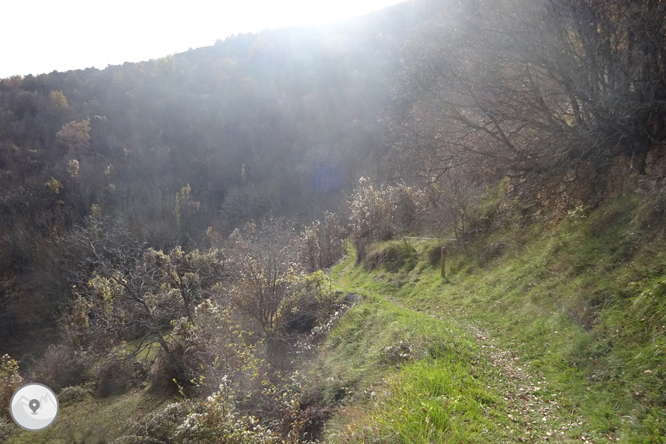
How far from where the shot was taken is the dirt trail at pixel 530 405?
3391 mm

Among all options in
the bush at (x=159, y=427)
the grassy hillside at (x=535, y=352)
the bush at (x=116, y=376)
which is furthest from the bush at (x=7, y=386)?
the grassy hillside at (x=535, y=352)

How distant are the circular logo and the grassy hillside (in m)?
8.52

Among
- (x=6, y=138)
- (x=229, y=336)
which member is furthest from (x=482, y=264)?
(x=6, y=138)

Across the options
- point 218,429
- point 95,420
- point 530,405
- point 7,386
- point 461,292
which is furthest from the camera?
point 7,386

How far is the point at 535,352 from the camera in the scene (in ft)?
16.7

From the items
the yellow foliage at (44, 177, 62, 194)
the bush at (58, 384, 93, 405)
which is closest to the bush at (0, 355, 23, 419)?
the bush at (58, 384, 93, 405)

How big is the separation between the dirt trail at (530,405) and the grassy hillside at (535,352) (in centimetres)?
2

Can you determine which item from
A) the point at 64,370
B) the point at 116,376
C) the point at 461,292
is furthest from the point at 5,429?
the point at 461,292

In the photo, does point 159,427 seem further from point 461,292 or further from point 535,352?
point 461,292

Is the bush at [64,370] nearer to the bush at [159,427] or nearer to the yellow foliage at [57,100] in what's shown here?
the bush at [159,427]

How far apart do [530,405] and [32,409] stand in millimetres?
12320

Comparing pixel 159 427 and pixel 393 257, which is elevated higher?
pixel 159 427

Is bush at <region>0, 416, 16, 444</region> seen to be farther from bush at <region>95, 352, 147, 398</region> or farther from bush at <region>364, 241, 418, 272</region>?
bush at <region>364, 241, 418, 272</region>

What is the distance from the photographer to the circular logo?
381 inches
